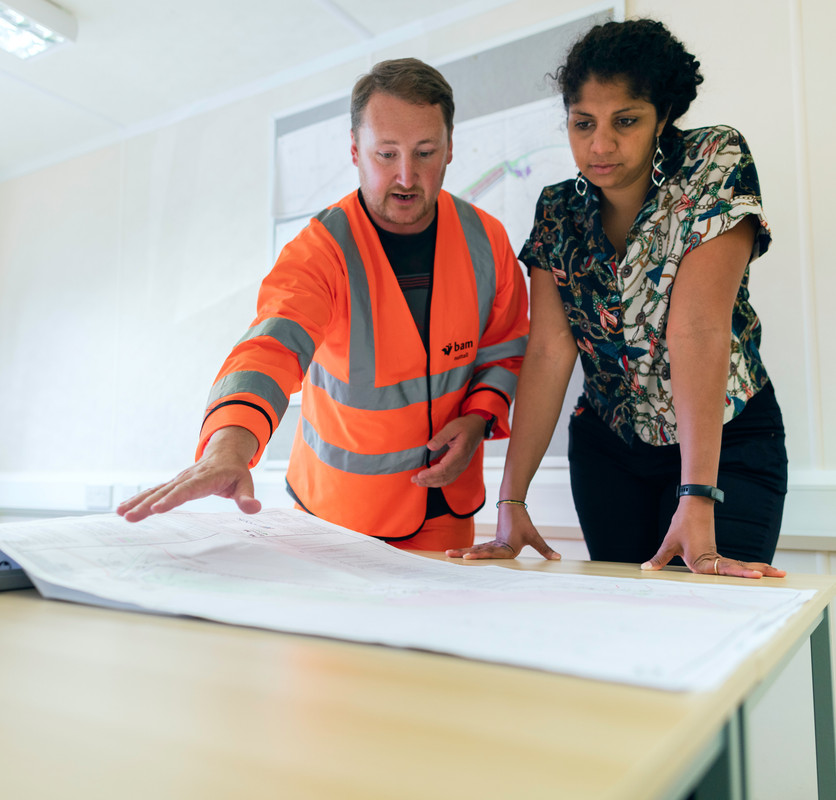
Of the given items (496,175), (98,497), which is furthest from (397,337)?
(98,497)

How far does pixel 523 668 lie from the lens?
1.34 feet

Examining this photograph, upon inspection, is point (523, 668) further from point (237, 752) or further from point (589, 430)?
point (589, 430)

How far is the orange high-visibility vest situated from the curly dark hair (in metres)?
0.38

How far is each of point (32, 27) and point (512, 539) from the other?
237 cm

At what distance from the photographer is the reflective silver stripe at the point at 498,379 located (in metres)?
1.33

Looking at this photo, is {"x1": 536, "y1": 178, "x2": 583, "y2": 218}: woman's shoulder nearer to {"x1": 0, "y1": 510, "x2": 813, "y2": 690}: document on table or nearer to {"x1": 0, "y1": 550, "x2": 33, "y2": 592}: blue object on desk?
{"x1": 0, "y1": 510, "x2": 813, "y2": 690}: document on table

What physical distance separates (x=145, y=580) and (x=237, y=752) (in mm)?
382

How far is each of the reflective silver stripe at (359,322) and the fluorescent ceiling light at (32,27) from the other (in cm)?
165

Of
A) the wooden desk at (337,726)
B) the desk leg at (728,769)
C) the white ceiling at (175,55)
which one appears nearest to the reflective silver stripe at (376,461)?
the wooden desk at (337,726)

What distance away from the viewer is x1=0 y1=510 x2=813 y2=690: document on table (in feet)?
1.37

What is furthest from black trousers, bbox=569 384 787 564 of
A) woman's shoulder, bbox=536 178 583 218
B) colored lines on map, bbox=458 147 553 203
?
colored lines on map, bbox=458 147 553 203

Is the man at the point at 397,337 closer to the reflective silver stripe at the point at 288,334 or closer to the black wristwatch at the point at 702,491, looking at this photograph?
the reflective silver stripe at the point at 288,334

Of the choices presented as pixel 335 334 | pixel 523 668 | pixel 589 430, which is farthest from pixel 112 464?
pixel 523 668

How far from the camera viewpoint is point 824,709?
2.73 feet
